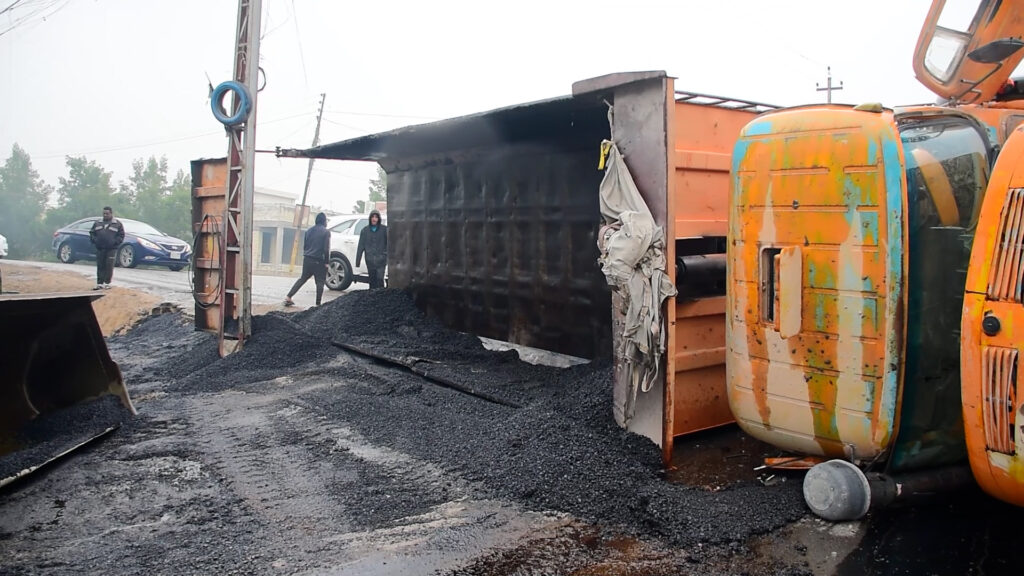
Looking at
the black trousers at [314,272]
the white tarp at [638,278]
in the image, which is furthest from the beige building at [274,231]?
the white tarp at [638,278]

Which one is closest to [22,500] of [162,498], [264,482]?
[162,498]

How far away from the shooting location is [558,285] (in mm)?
7098

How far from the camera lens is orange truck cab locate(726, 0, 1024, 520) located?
10.2ft

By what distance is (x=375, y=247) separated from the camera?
472 inches

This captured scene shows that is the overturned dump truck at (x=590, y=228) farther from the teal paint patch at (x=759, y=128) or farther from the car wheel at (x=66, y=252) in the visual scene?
the car wheel at (x=66, y=252)

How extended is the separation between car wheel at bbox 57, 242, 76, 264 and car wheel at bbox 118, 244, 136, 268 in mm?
2566

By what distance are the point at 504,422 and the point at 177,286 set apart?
11258mm

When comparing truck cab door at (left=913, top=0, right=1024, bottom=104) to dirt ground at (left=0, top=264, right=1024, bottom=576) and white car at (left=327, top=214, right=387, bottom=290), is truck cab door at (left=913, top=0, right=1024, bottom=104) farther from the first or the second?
white car at (left=327, top=214, right=387, bottom=290)

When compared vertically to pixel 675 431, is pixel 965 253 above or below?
above

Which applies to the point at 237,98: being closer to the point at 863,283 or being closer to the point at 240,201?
the point at 240,201

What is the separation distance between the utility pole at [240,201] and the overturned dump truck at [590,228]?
921mm

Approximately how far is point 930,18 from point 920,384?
2787mm

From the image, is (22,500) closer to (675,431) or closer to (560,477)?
(560,477)

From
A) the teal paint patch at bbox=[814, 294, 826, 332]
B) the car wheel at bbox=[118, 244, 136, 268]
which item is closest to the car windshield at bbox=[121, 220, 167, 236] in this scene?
the car wheel at bbox=[118, 244, 136, 268]
